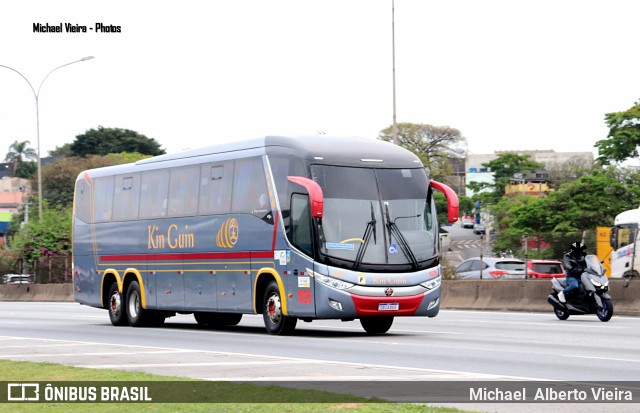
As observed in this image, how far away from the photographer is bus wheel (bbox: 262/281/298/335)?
22.0m

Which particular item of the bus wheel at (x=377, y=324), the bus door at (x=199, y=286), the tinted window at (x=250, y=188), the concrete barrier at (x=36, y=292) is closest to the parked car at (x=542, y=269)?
the bus wheel at (x=377, y=324)

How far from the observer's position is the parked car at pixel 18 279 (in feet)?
190

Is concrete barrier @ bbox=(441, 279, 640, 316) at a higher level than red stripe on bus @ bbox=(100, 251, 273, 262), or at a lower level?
lower

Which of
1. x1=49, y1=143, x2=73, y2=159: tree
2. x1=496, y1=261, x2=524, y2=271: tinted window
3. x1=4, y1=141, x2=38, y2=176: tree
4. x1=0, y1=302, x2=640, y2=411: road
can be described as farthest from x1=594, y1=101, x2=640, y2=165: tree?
x1=4, y1=141, x2=38, y2=176: tree

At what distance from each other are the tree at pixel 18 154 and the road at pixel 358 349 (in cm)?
15016

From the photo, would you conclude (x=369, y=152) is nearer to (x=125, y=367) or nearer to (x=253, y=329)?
(x=253, y=329)

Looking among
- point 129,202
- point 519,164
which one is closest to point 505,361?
point 129,202

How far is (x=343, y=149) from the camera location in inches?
863

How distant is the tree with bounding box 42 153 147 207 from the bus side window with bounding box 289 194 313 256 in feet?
→ 272

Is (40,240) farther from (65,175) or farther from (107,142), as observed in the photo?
(107,142)

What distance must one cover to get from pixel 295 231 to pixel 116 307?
783 cm

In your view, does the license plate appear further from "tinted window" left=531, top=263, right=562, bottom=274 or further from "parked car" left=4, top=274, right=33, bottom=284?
"parked car" left=4, top=274, right=33, bottom=284

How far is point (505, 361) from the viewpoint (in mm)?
15547

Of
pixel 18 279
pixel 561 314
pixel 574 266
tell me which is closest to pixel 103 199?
pixel 561 314
